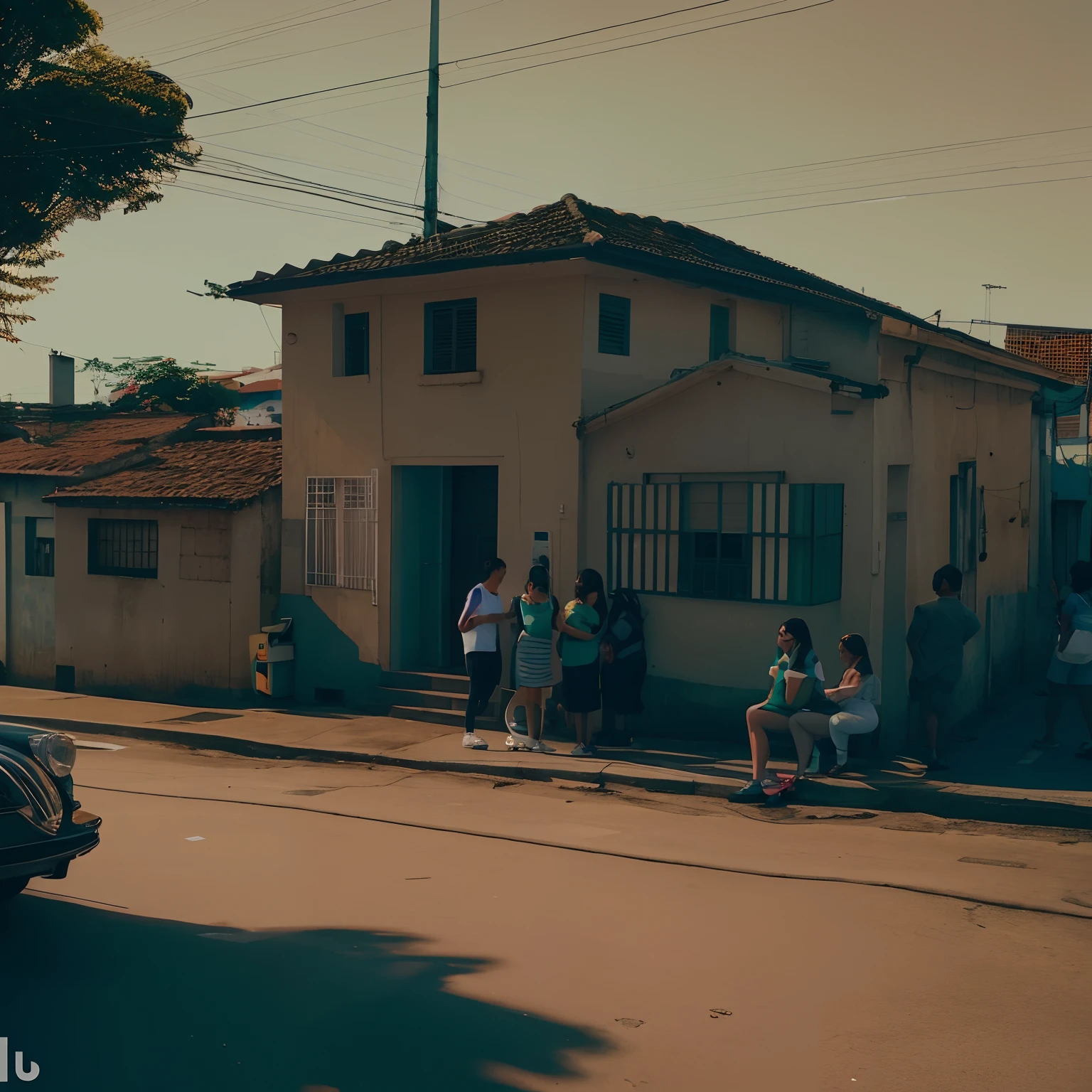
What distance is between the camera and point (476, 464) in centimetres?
1330

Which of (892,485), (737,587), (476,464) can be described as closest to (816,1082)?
(737,587)

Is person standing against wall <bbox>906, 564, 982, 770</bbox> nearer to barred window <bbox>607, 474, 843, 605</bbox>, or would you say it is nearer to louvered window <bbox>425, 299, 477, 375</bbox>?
barred window <bbox>607, 474, 843, 605</bbox>

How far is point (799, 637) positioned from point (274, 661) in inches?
281

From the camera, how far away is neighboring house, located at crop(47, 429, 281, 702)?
1523cm

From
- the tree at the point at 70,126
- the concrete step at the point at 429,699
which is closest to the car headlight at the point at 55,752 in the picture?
the concrete step at the point at 429,699

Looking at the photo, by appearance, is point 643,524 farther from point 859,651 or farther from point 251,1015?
point 251,1015

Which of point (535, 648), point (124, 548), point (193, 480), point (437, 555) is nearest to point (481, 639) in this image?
point (535, 648)

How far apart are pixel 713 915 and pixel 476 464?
24.6 feet

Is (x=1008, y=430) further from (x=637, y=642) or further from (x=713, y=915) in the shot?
(x=713, y=915)

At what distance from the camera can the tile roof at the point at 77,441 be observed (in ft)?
59.1

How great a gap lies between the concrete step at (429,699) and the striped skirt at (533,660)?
1566 millimetres

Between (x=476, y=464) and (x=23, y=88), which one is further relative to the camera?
(x=23, y=88)

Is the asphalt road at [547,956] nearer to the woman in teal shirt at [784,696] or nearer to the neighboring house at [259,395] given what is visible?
the woman in teal shirt at [784,696]

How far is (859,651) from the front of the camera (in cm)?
983
